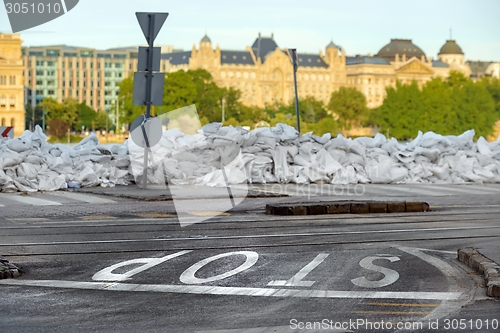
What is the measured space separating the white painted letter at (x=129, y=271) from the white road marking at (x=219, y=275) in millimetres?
439

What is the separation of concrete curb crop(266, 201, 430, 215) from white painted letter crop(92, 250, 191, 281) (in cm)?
473

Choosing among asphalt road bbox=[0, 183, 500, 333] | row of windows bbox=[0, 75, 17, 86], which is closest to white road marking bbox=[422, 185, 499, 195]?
asphalt road bbox=[0, 183, 500, 333]

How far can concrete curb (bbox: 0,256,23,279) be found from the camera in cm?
886

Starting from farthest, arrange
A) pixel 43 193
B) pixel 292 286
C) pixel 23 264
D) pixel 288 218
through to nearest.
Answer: pixel 43 193 → pixel 288 218 → pixel 23 264 → pixel 292 286

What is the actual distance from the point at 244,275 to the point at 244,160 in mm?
13541

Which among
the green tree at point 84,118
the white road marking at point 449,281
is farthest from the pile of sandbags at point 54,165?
the green tree at point 84,118

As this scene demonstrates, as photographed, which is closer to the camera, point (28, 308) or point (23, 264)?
point (28, 308)

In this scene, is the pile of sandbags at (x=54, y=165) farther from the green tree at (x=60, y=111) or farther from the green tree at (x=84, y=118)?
the green tree at (x=84, y=118)

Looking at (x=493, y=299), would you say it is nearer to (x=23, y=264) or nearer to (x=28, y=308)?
(x=28, y=308)

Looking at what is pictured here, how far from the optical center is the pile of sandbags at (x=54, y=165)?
19641mm

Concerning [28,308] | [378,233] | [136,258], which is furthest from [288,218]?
[28,308]

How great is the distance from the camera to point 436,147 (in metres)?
25.0

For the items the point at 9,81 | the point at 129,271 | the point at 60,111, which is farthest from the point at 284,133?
the point at 9,81

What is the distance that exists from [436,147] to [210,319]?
18721 millimetres
